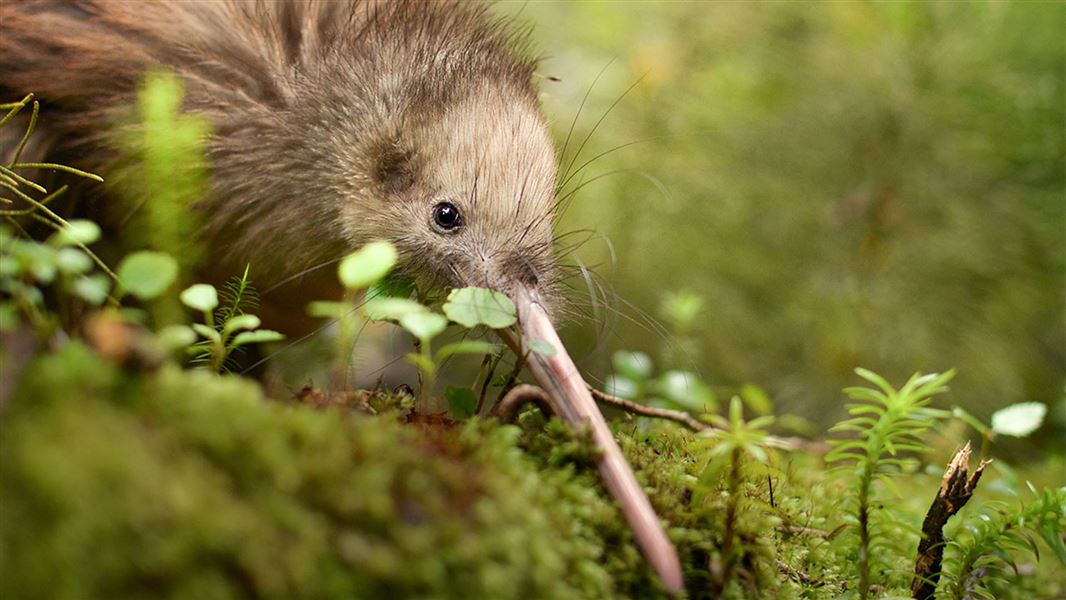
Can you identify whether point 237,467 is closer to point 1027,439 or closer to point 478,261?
point 478,261

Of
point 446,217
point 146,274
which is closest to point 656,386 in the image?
point 446,217

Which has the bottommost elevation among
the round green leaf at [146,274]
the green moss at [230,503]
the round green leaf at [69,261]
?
the green moss at [230,503]

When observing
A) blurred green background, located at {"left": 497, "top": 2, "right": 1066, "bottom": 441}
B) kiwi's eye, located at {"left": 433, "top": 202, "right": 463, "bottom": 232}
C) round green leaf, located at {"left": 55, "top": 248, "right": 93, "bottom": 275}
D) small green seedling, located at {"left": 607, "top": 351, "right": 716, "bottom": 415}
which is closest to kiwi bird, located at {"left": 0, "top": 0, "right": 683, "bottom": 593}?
kiwi's eye, located at {"left": 433, "top": 202, "right": 463, "bottom": 232}

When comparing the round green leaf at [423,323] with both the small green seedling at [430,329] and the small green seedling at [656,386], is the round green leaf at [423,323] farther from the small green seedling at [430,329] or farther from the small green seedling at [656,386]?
the small green seedling at [656,386]

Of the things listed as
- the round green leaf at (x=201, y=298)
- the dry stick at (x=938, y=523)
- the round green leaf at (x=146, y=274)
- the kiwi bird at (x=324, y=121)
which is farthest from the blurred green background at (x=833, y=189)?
the round green leaf at (x=146, y=274)

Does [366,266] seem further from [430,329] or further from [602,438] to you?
[602,438]

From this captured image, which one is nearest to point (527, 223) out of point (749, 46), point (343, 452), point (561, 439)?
point (561, 439)

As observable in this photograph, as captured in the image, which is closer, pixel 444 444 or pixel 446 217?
pixel 444 444
